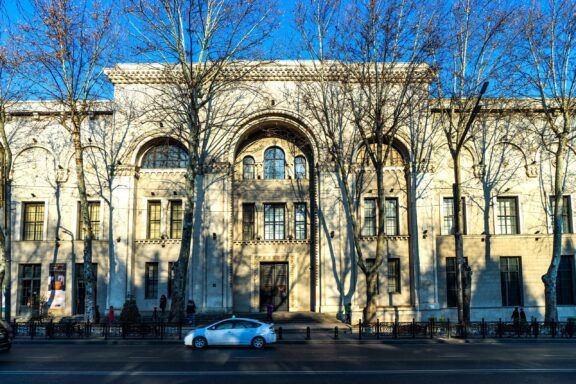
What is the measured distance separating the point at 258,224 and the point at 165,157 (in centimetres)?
729

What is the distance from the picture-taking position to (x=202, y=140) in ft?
100

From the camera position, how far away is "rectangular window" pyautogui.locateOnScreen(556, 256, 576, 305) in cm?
3070

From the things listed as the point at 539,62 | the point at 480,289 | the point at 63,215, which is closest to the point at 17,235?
the point at 63,215

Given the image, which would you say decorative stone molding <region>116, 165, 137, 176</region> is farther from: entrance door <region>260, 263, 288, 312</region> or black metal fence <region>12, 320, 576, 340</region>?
black metal fence <region>12, 320, 576, 340</region>

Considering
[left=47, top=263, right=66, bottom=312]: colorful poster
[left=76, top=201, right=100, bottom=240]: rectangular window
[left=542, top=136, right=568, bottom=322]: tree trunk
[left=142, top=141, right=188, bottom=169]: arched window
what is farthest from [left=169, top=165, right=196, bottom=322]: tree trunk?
[left=542, top=136, right=568, bottom=322]: tree trunk

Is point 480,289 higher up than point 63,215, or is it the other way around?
point 63,215

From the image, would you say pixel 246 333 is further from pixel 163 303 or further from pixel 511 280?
pixel 511 280

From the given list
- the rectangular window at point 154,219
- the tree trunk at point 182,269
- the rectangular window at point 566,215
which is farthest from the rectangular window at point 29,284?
the rectangular window at point 566,215

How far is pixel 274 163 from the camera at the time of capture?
107 ft

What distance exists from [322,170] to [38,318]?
60.0 feet

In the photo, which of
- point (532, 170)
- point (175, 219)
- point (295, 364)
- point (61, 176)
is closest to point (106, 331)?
point (175, 219)

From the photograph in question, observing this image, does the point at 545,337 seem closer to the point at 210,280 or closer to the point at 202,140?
the point at 210,280

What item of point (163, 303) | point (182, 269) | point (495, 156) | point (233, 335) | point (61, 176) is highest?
point (495, 156)

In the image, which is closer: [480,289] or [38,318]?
[38,318]
